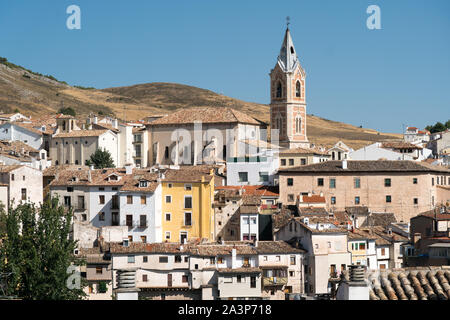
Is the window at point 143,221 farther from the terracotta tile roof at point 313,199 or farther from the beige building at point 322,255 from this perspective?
the beige building at point 322,255

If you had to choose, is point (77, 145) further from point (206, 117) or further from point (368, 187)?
point (368, 187)

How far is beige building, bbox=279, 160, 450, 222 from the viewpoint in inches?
2124

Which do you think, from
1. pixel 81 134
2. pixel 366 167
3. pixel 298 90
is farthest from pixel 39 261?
pixel 298 90

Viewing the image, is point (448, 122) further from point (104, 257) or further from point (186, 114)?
point (104, 257)

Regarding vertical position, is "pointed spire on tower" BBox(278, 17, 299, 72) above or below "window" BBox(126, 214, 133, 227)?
above

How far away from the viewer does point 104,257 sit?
4156cm

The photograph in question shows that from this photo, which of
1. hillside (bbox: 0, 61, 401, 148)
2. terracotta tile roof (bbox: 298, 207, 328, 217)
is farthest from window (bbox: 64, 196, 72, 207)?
hillside (bbox: 0, 61, 401, 148)

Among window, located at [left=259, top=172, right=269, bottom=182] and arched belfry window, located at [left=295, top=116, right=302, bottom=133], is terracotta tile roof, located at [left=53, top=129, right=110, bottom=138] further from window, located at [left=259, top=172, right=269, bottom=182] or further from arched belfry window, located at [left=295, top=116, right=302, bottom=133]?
arched belfry window, located at [left=295, top=116, right=302, bottom=133]

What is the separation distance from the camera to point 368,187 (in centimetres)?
5416

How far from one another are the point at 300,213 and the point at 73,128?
3220 centimetres

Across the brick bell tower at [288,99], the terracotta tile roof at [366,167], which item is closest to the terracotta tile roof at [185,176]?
the terracotta tile roof at [366,167]

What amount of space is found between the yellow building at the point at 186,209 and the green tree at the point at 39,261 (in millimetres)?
15799

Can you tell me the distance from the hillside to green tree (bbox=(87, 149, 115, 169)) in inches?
1878
